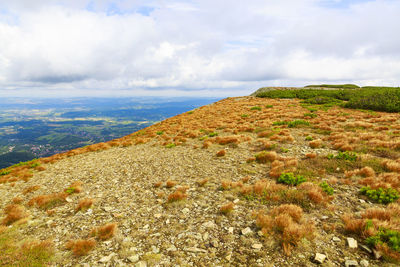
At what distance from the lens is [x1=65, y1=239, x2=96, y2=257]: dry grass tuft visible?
6637 mm

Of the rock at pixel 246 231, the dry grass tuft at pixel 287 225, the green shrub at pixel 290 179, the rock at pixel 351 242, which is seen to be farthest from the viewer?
the green shrub at pixel 290 179

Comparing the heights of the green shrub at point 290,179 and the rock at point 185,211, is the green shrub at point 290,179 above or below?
above

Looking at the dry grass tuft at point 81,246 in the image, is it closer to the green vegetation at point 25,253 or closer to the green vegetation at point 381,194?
the green vegetation at point 25,253

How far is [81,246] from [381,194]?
12.3 metres

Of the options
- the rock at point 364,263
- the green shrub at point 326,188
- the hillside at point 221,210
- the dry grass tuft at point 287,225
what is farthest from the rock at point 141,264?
the green shrub at point 326,188

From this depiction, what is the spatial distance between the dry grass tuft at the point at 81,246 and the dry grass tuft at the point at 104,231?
0.37 m

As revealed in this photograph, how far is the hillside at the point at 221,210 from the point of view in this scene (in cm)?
579

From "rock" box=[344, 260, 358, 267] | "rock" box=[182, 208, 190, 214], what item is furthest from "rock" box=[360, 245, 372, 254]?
"rock" box=[182, 208, 190, 214]

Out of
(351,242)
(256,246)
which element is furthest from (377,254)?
(256,246)

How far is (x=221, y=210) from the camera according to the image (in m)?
8.02

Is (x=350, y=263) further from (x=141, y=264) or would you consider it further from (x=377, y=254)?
(x=141, y=264)

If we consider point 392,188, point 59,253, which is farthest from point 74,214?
point 392,188

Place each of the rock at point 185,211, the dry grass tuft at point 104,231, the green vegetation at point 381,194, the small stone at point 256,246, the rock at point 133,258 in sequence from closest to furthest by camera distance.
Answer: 1. the small stone at point 256,246
2. the rock at point 133,258
3. the green vegetation at point 381,194
4. the dry grass tuft at point 104,231
5. the rock at point 185,211

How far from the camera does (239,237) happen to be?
21.4ft
